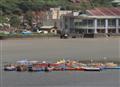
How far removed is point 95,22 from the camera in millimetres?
71000

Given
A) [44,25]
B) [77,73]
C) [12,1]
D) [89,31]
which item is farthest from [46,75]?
[12,1]

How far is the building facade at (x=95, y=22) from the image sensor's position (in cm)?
7100

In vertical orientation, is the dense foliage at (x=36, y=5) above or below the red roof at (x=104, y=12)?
above

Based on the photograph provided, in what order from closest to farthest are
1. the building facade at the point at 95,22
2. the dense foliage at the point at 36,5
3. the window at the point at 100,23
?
the building facade at the point at 95,22 → the window at the point at 100,23 → the dense foliage at the point at 36,5

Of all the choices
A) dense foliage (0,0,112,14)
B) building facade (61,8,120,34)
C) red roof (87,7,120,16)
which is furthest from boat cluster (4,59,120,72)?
dense foliage (0,0,112,14)

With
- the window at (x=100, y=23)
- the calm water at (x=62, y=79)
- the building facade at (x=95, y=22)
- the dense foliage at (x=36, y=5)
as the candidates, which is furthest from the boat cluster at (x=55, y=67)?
the dense foliage at (x=36, y=5)

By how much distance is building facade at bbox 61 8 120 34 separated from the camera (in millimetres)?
71000

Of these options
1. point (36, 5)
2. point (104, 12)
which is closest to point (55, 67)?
point (104, 12)

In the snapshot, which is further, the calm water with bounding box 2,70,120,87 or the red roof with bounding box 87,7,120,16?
the red roof with bounding box 87,7,120,16

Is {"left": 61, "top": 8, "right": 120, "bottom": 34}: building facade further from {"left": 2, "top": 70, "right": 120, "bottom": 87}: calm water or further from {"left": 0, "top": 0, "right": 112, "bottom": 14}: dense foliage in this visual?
{"left": 2, "top": 70, "right": 120, "bottom": 87}: calm water

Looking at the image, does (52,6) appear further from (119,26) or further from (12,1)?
(119,26)

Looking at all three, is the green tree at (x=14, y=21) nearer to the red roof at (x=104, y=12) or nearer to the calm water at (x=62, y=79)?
the red roof at (x=104, y=12)

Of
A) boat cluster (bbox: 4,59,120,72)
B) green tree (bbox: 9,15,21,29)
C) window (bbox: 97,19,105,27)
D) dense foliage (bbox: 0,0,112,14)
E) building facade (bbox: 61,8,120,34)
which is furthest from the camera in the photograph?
dense foliage (bbox: 0,0,112,14)

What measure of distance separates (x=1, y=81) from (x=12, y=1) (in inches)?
2377
